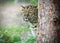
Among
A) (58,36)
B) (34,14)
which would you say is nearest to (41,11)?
(58,36)

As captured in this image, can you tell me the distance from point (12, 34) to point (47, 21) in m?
1.99

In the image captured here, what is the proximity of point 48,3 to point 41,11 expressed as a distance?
0.50ft

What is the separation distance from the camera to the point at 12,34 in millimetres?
4469

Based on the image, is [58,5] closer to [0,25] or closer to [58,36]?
[58,36]

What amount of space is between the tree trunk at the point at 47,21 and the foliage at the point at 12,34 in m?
1.22

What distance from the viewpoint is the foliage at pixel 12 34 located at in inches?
162

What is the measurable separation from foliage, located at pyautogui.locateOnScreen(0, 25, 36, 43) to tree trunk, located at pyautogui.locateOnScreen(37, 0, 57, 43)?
3.99 ft

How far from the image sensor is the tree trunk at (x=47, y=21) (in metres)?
2.57

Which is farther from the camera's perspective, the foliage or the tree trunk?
the foliage

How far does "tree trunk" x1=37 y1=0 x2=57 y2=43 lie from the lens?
8.43ft

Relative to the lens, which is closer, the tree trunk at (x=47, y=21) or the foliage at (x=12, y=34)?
the tree trunk at (x=47, y=21)

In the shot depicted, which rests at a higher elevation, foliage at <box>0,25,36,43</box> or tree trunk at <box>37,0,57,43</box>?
tree trunk at <box>37,0,57,43</box>

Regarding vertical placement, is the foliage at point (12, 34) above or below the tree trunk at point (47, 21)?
below

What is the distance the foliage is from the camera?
411 centimetres
